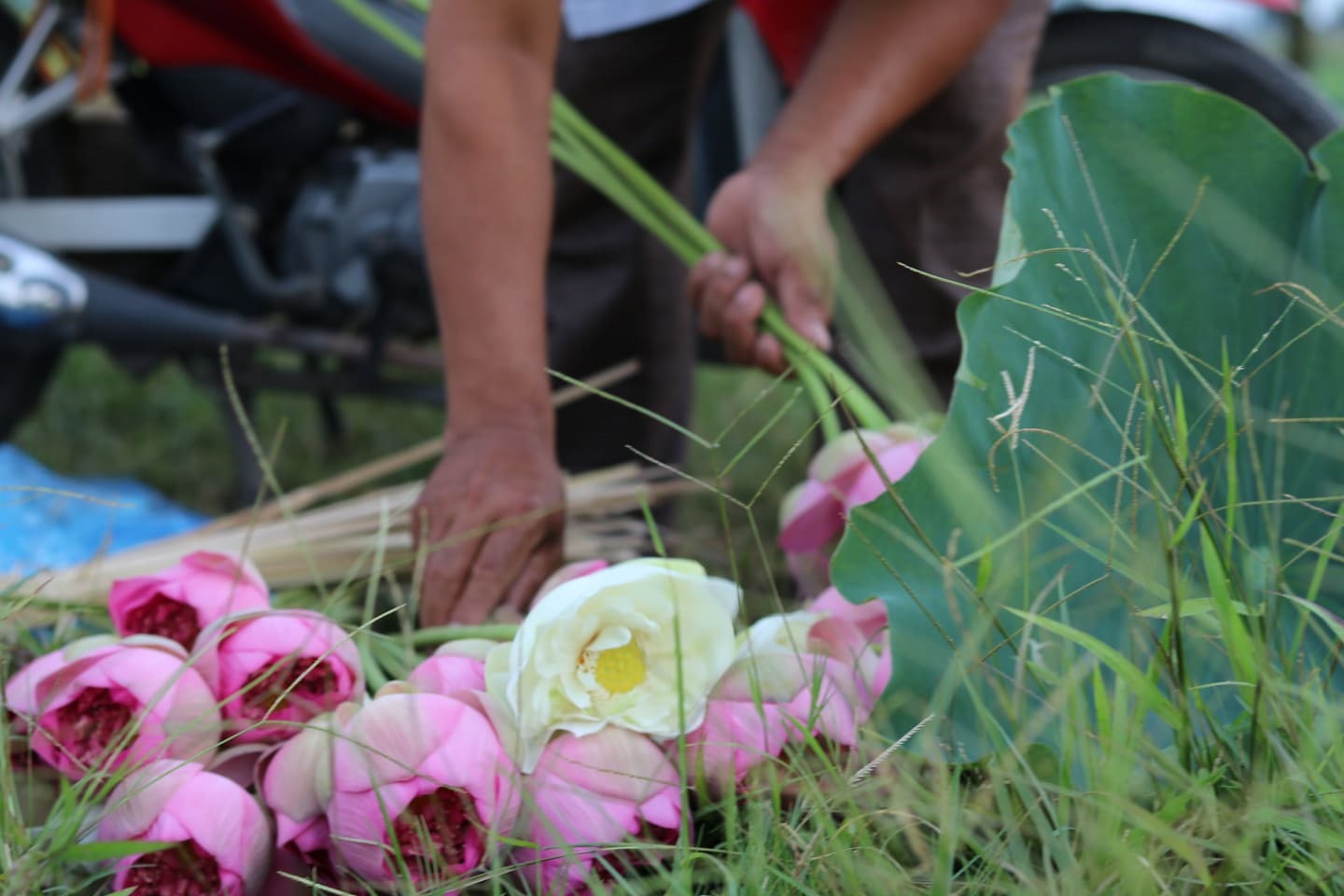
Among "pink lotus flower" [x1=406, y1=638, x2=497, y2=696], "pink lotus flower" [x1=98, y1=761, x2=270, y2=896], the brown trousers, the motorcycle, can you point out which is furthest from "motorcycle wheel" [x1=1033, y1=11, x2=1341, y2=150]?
"pink lotus flower" [x1=98, y1=761, x2=270, y2=896]

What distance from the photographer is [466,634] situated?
62 cm

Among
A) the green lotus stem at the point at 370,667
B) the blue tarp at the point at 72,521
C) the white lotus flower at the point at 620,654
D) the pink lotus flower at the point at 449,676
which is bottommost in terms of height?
the blue tarp at the point at 72,521

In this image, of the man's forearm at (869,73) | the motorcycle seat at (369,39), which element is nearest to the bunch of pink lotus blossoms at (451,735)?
the man's forearm at (869,73)

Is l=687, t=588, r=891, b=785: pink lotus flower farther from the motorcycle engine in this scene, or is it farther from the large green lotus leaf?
the motorcycle engine

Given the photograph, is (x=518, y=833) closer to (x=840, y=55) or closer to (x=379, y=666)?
(x=379, y=666)

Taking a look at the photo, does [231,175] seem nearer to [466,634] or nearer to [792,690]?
[466,634]

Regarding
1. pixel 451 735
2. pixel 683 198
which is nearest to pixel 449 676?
pixel 451 735

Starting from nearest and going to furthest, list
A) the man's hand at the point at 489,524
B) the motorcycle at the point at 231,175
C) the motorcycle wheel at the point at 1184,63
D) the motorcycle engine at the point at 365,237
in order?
the man's hand at the point at 489,524 → the motorcycle wheel at the point at 1184,63 → the motorcycle at the point at 231,175 → the motorcycle engine at the point at 365,237

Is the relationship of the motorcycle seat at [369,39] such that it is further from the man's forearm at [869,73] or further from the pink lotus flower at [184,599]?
the pink lotus flower at [184,599]

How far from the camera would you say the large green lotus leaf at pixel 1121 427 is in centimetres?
48

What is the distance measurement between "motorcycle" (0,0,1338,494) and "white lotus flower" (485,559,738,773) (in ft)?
4.29

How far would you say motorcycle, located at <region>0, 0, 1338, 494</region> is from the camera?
1.61m

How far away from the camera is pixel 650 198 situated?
3.09ft

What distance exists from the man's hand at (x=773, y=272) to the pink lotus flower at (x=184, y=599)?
411 millimetres
